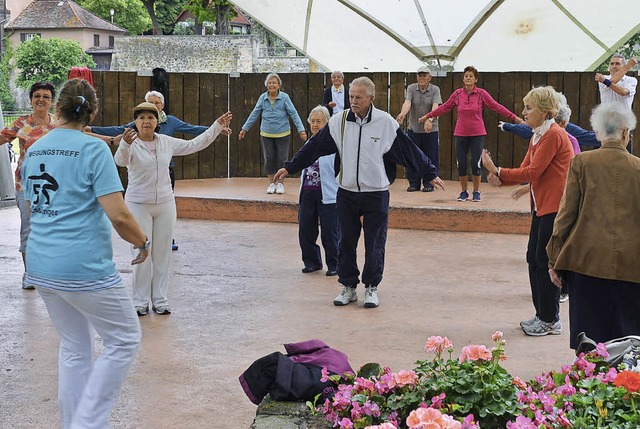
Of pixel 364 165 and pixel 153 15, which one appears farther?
pixel 153 15

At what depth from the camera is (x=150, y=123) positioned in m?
7.40

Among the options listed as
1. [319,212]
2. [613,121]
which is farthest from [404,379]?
[319,212]

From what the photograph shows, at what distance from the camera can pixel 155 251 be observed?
7.60 m

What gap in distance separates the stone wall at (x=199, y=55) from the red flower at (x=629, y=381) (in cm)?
5977

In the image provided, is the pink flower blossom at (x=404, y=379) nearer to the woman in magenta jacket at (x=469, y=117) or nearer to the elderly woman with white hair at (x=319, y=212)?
the elderly woman with white hair at (x=319, y=212)

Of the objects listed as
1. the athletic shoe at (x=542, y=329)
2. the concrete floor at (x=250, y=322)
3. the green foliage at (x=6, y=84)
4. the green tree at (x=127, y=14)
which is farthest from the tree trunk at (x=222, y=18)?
the athletic shoe at (x=542, y=329)

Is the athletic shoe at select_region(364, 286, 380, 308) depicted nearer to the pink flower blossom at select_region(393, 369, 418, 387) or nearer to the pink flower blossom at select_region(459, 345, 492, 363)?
the pink flower blossom at select_region(459, 345, 492, 363)

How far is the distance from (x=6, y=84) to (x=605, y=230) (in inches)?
3075

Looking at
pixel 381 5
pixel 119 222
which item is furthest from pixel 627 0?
pixel 119 222

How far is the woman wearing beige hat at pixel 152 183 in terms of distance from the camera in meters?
7.42

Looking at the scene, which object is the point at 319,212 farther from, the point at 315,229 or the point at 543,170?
the point at 543,170

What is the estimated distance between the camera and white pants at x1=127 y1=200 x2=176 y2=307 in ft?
24.6

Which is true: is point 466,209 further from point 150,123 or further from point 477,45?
point 477,45

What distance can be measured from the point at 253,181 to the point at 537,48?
7.88 meters
